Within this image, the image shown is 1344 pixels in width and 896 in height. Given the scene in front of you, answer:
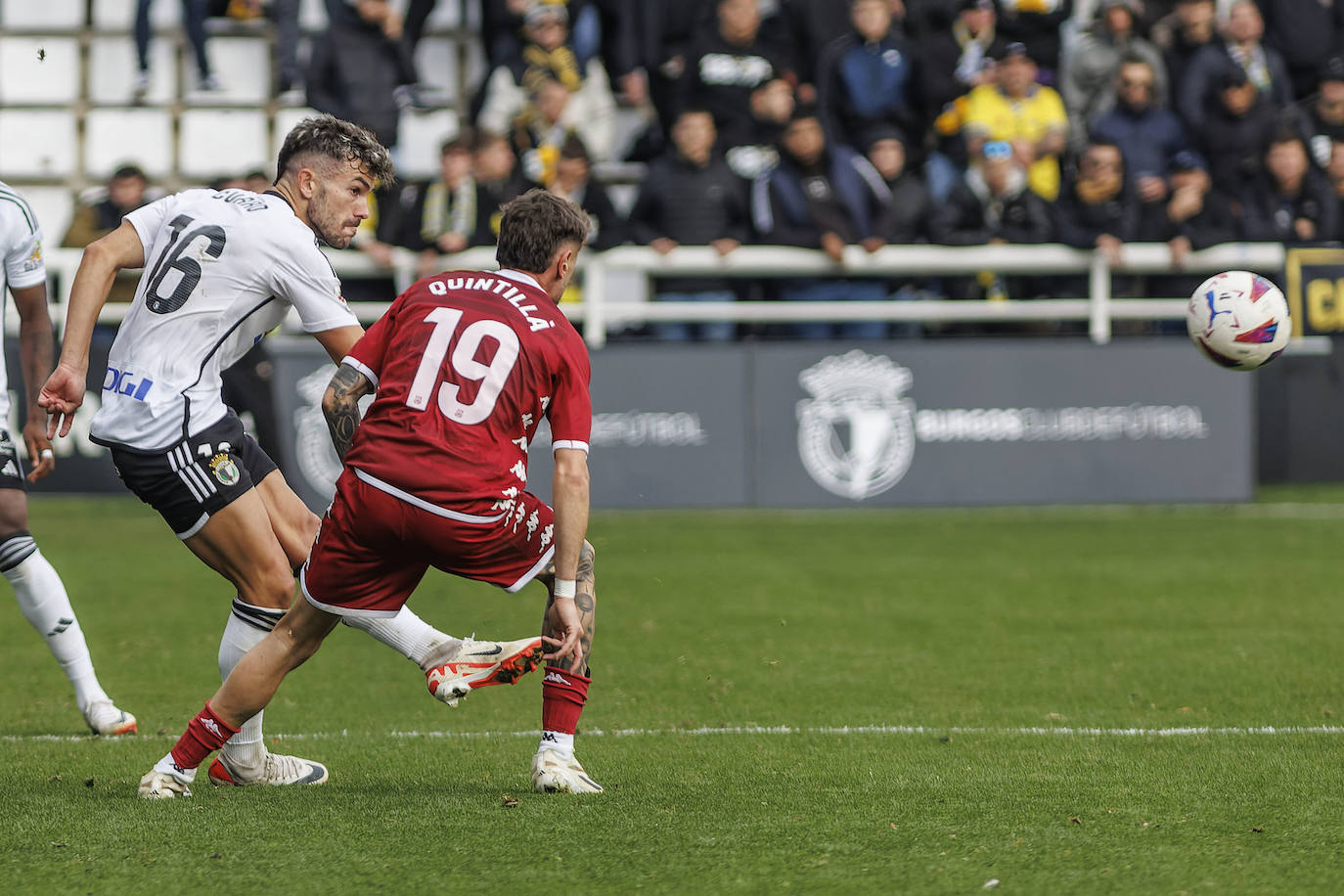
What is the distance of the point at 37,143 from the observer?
1770cm

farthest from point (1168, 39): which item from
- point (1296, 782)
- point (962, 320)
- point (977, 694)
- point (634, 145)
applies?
point (1296, 782)

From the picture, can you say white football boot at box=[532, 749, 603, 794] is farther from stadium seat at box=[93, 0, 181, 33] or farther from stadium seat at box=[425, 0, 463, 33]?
stadium seat at box=[93, 0, 181, 33]

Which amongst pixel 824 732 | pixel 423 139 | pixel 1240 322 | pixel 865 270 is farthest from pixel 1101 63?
pixel 824 732

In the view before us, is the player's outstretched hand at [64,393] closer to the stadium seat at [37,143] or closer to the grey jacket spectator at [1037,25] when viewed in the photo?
the grey jacket spectator at [1037,25]

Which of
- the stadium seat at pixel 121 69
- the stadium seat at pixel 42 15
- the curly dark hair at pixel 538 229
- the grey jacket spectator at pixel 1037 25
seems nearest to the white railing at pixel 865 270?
the grey jacket spectator at pixel 1037 25

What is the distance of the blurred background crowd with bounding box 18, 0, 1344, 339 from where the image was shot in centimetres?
1430

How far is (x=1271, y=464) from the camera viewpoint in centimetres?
1478

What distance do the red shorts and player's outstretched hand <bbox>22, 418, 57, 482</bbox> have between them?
4.81ft

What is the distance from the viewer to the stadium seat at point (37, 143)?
17.6m

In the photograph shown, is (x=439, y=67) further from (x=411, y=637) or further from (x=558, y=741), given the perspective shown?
(x=558, y=741)

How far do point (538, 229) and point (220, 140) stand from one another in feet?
43.9

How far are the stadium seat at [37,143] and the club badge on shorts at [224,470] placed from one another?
13360mm

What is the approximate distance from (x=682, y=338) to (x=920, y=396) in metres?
2.13

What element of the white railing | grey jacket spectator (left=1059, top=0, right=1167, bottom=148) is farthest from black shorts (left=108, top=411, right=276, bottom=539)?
grey jacket spectator (left=1059, top=0, right=1167, bottom=148)
